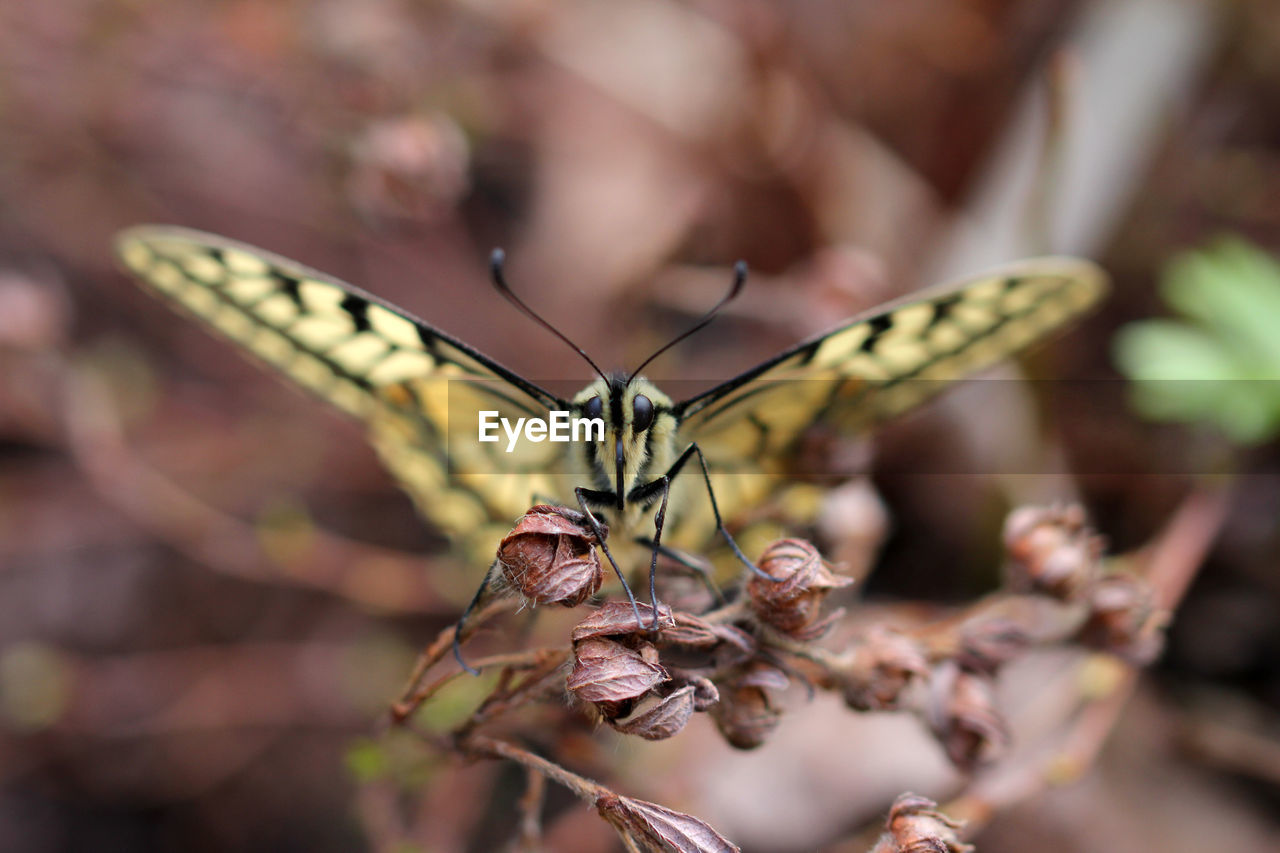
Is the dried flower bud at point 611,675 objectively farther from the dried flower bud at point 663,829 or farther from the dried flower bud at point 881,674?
the dried flower bud at point 881,674

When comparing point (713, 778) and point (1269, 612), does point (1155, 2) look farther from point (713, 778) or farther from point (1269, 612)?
point (713, 778)

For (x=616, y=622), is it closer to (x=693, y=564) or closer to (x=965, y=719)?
(x=693, y=564)

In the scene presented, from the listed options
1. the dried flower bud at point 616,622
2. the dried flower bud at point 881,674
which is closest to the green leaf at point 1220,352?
the dried flower bud at point 881,674

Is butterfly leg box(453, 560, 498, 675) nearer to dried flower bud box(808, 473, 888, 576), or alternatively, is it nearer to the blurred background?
the blurred background

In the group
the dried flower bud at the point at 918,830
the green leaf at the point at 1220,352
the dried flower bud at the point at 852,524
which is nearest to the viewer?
the dried flower bud at the point at 918,830

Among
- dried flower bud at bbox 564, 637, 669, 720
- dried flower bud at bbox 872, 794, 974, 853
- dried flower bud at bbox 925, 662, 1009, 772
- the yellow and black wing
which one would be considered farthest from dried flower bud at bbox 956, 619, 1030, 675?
the yellow and black wing

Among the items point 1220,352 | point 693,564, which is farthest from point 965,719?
point 1220,352
